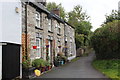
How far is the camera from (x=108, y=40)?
22922 millimetres

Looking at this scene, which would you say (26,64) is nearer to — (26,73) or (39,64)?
(26,73)

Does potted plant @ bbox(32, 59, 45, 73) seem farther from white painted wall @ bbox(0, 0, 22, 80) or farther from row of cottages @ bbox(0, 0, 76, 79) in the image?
white painted wall @ bbox(0, 0, 22, 80)

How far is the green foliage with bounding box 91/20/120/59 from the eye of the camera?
74.4 ft

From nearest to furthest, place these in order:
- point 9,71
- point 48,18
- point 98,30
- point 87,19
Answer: point 9,71
point 48,18
point 98,30
point 87,19

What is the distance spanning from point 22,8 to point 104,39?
1186cm

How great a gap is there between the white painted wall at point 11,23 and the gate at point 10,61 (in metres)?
0.38

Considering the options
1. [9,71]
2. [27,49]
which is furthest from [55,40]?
[9,71]

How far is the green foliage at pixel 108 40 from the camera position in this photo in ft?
74.4

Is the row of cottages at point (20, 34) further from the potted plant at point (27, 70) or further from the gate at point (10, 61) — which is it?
the potted plant at point (27, 70)

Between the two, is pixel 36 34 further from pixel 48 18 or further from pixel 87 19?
pixel 87 19

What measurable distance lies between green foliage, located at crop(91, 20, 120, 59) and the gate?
12.7 metres

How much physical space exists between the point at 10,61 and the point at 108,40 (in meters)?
13.9

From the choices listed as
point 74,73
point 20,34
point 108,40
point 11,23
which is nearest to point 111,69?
point 74,73

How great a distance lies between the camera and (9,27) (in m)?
11.5
